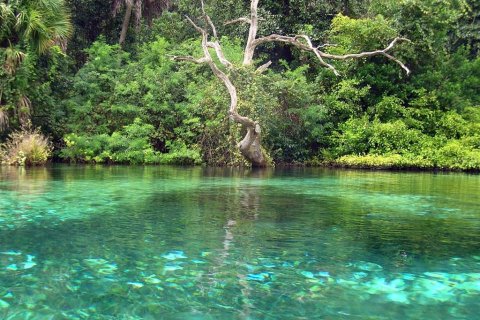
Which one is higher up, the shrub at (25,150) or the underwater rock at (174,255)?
the shrub at (25,150)

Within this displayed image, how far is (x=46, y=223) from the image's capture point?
21.3 feet

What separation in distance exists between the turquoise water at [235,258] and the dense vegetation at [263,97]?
10.7 meters

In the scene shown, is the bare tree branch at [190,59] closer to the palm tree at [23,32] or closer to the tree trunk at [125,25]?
the palm tree at [23,32]

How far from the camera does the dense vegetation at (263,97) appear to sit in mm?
19078

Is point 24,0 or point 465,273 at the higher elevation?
point 24,0

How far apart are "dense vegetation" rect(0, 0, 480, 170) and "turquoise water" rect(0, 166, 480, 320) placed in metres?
10.7

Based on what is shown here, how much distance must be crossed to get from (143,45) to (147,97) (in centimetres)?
537

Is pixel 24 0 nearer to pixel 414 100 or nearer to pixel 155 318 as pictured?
pixel 414 100

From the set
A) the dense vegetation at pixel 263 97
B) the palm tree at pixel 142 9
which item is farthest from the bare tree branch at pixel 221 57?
the palm tree at pixel 142 9

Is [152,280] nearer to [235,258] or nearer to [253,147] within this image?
[235,258]

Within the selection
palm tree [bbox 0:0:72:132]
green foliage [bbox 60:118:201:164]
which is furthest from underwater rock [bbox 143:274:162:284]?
palm tree [bbox 0:0:72:132]

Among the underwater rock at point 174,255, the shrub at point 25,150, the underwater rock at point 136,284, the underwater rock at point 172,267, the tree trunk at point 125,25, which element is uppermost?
the tree trunk at point 125,25

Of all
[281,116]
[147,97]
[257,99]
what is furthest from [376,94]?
[147,97]

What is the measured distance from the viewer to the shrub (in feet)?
58.5
